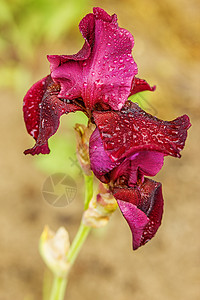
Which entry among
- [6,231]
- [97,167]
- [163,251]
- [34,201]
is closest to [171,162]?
[163,251]

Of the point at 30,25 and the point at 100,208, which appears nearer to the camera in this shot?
the point at 100,208

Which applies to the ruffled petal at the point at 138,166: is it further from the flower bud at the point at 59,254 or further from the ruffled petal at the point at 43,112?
the flower bud at the point at 59,254

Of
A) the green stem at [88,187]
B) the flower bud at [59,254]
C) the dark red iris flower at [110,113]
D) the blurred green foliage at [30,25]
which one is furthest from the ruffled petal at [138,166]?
the blurred green foliage at [30,25]

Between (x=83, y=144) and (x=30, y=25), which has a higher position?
(x=83, y=144)

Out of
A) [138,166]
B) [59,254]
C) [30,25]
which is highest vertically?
[138,166]

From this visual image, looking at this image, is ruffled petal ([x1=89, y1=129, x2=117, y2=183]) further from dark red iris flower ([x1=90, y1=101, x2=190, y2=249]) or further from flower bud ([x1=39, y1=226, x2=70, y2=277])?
flower bud ([x1=39, y1=226, x2=70, y2=277])

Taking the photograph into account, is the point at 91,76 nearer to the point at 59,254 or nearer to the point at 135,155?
the point at 135,155

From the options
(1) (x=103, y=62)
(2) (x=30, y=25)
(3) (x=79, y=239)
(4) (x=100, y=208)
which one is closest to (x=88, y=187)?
(4) (x=100, y=208)
